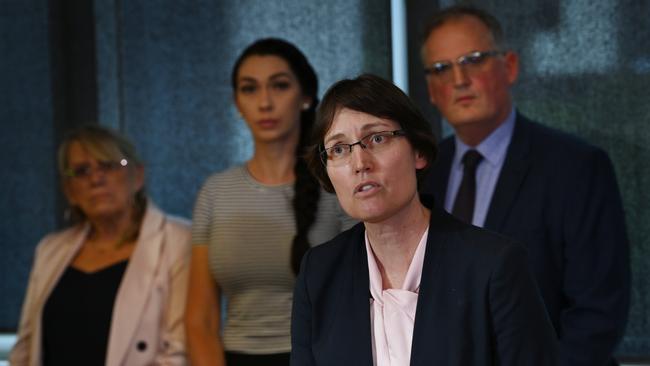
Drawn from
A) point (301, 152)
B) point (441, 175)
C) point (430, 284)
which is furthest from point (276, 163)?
point (430, 284)

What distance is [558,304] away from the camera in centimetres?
245

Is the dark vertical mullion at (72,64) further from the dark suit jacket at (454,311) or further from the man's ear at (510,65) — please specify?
the dark suit jacket at (454,311)

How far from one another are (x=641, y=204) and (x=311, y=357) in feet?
5.52

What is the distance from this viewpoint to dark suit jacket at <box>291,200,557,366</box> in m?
1.60

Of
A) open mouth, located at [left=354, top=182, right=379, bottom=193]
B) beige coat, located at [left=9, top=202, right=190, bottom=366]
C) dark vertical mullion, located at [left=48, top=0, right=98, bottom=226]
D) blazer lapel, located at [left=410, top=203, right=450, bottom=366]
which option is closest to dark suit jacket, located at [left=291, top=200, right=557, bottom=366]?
blazer lapel, located at [left=410, top=203, right=450, bottom=366]

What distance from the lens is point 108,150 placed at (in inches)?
125

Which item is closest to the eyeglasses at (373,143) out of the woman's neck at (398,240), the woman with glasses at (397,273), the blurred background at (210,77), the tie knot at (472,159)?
the woman with glasses at (397,273)

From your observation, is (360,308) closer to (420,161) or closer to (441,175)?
(420,161)

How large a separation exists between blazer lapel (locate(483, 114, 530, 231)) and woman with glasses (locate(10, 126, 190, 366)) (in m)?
1.11

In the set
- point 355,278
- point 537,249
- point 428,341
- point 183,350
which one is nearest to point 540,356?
point 428,341

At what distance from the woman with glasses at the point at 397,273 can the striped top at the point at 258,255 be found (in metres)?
0.84

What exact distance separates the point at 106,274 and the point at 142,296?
18cm

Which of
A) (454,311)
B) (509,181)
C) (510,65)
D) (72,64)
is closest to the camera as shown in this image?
(454,311)

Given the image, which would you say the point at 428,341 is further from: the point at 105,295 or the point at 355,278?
the point at 105,295
